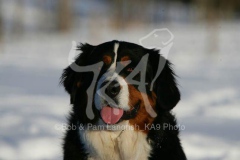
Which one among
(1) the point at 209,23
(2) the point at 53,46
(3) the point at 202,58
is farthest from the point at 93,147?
(1) the point at 209,23

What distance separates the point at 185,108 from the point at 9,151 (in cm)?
365

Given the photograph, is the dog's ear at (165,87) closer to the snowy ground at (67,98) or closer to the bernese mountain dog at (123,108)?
the bernese mountain dog at (123,108)

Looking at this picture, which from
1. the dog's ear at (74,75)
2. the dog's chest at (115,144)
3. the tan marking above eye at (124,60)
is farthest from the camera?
the dog's ear at (74,75)

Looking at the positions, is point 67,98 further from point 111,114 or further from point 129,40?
point 129,40

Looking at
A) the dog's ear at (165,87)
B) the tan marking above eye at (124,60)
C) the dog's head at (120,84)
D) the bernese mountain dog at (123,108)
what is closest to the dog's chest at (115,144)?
the bernese mountain dog at (123,108)

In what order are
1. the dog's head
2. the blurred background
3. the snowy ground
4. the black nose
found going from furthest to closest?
the blurred background, the snowy ground, the dog's head, the black nose

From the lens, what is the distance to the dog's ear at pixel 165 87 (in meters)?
5.16

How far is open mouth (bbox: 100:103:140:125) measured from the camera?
4965 mm

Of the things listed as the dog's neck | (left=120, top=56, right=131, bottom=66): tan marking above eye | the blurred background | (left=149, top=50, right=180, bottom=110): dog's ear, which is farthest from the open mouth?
the blurred background

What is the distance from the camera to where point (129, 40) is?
58.0 ft

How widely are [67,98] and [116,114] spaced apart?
531 cm

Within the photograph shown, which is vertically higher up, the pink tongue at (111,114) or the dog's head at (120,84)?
the dog's head at (120,84)

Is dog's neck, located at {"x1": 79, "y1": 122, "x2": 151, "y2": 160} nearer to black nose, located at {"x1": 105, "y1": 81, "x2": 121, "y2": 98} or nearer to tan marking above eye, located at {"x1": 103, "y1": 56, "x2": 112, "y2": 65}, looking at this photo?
black nose, located at {"x1": 105, "y1": 81, "x2": 121, "y2": 98}

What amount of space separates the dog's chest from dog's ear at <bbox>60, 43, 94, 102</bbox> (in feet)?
1.49
